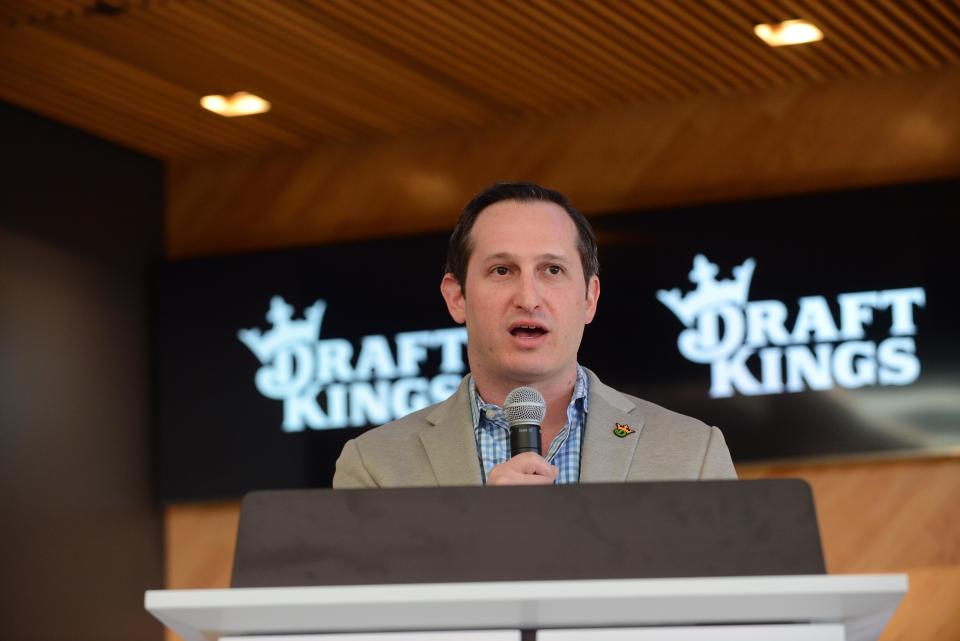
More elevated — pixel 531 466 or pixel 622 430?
pixel 622 430

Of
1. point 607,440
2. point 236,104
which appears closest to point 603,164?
point 236,104

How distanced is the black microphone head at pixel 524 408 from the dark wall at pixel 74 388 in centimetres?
508

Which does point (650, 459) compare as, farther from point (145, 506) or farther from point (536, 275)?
point (145, 506)

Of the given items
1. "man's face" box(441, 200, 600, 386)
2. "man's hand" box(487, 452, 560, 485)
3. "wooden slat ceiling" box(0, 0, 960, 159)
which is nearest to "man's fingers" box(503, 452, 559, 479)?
"man's hand" box(487, 452, 560, 485)

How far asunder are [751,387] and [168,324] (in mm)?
3177

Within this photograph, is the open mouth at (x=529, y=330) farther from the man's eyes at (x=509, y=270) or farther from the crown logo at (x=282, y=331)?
the crown logo at (x=282, y=331)

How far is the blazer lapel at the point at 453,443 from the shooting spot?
9.24 ft

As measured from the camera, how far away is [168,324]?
26.3 ft

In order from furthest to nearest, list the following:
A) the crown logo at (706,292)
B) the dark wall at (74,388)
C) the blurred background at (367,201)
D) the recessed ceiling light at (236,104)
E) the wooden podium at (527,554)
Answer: the recessed ceiling light at (236,104)
the dark wall at (74,388)
the crown logo at (706,292)
the blurred background at (367,201)
the wooden podium at (527,554)

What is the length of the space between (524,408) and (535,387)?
1.17 feet

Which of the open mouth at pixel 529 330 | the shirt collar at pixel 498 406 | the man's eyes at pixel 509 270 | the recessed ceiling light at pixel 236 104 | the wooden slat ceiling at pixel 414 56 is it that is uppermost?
the recessed ceiling light at pixel 236 104

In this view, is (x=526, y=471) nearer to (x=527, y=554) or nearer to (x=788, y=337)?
(x=527, y=554)

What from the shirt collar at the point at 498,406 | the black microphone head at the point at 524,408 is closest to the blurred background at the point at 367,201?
the shirt collar at the point at 498,406

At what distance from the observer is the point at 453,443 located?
2.87 m
